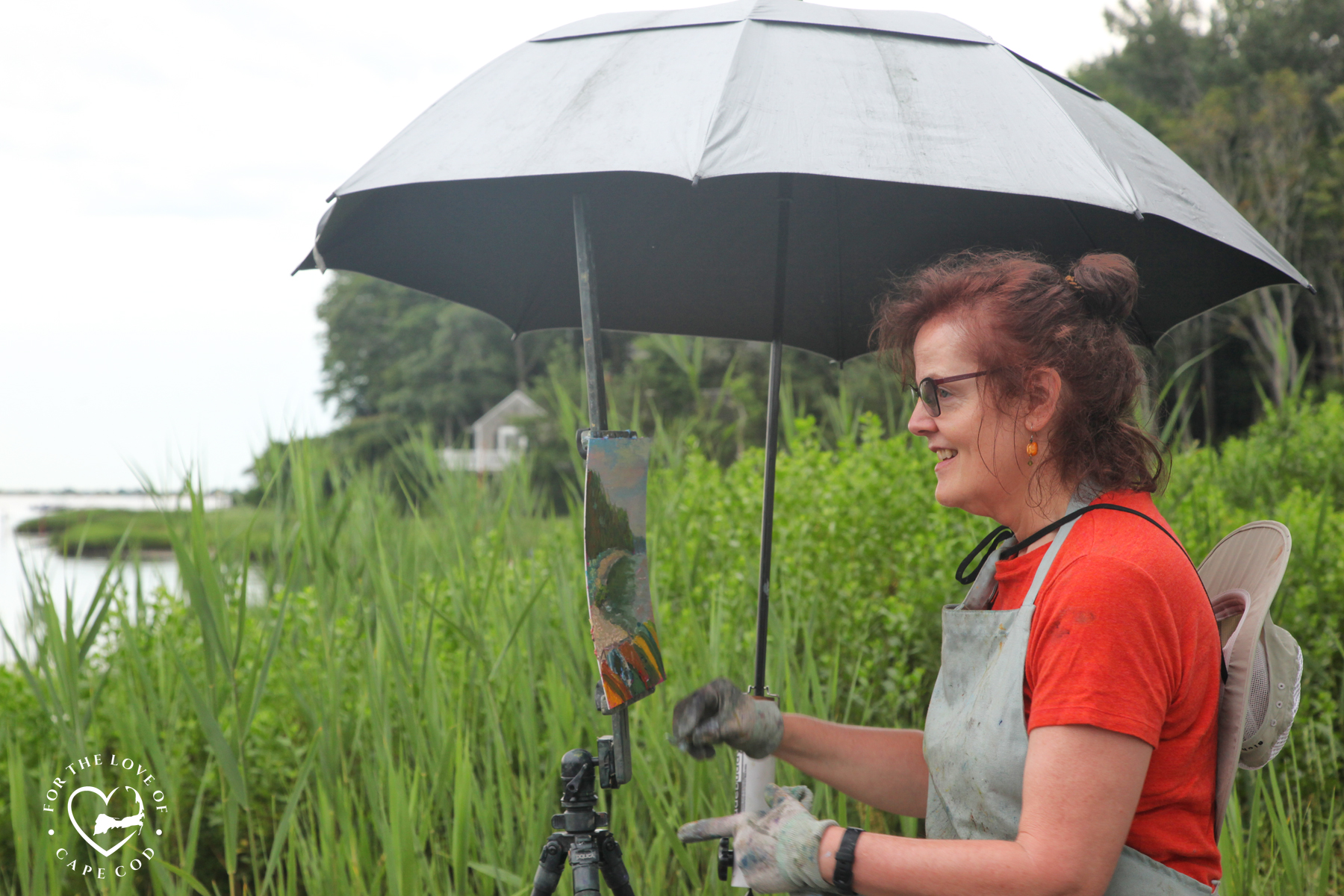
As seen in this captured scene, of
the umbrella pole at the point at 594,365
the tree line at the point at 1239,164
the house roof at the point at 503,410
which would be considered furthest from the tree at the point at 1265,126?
the house roof at the point at 503,410

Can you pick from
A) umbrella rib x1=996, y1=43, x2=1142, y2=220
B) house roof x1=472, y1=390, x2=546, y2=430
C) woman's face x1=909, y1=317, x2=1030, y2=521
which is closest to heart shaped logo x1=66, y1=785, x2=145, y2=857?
woman's face x1=909, y1=317, x2=1030, y2=521

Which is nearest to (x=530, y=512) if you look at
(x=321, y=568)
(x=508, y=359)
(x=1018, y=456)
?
(x=321, y=568)

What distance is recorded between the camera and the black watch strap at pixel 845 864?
3.92 feet

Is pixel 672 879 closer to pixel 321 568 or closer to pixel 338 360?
pixel 321 568

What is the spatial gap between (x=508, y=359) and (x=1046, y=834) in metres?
45.7

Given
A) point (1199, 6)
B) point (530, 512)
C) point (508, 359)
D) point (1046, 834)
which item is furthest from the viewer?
point (508, 359)

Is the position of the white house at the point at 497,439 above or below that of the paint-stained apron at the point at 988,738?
above

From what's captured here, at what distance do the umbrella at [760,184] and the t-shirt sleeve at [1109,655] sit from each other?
0.49 m

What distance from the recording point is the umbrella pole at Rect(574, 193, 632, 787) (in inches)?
58.6

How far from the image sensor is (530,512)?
13.3 feet

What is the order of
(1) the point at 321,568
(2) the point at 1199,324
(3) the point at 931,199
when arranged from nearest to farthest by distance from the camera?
(3) the point at 931,199
(1) the point at 321,568
(2) the point at 1199,324

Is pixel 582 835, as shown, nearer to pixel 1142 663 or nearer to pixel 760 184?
pixel 1142 663

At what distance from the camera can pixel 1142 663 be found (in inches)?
43.8
